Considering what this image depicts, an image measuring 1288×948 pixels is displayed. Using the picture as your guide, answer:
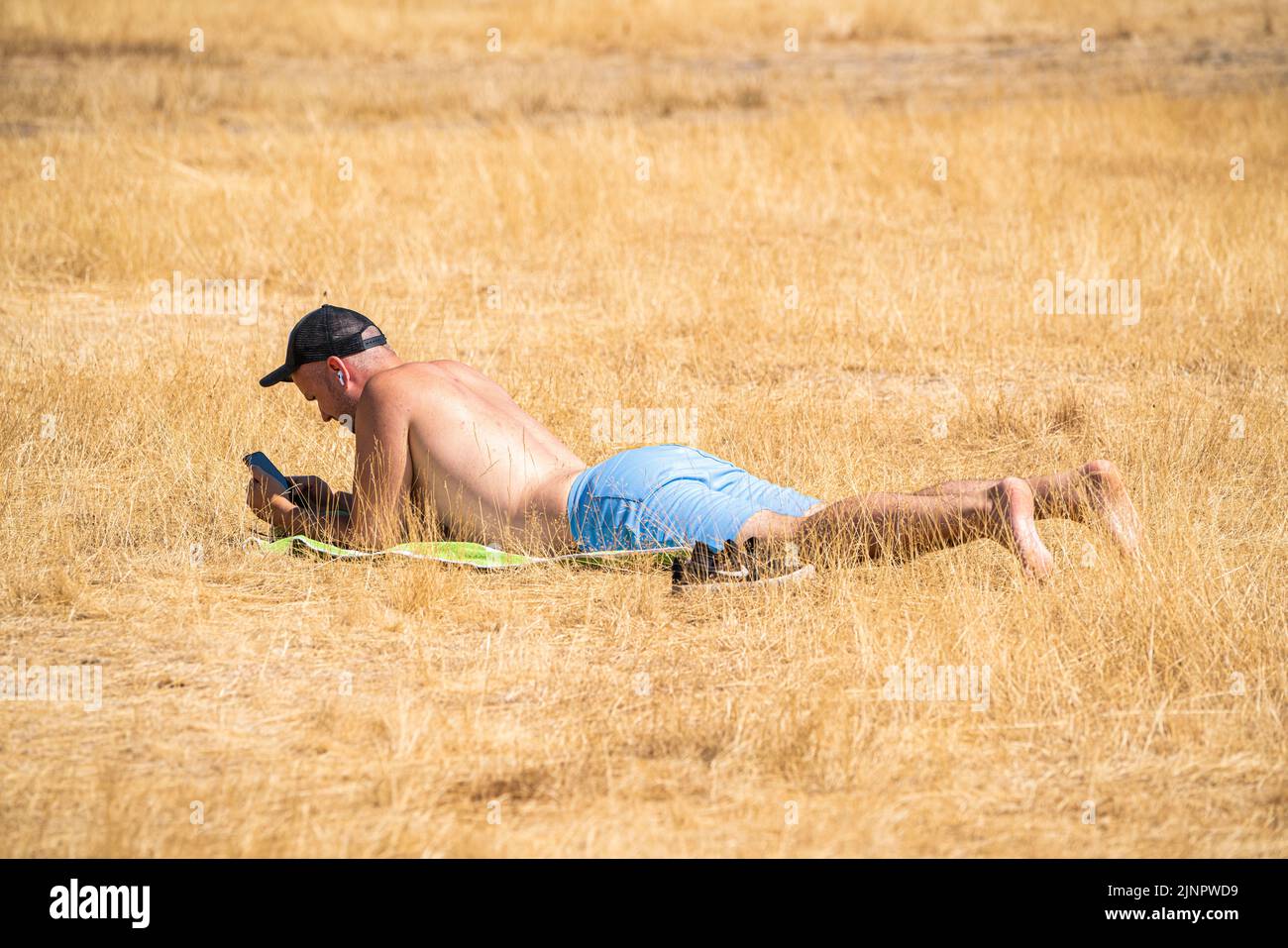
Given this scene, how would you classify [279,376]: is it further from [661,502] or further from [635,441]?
[635,441]

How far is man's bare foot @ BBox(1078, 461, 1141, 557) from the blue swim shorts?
0.90 m

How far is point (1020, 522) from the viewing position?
4148mm

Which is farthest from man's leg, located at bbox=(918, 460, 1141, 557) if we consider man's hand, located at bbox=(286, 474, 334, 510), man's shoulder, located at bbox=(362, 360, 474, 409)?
man's hand, located at bbox=(286, 474, 334, 510)

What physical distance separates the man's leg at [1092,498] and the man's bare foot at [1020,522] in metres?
0.07

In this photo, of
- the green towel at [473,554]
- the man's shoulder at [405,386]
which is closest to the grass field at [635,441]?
the green towel at [473,554]

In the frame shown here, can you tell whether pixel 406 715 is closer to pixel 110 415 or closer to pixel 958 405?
pixel 110 415

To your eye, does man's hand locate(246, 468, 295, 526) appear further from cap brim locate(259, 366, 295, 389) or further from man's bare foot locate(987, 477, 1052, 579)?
man's bare foot locate(987, 477, 1052, 579)

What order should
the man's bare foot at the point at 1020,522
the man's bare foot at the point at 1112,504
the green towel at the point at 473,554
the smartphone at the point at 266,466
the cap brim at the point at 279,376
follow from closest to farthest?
1. the man's bare foot at the point at 1020,522
2. the man's bare foot at the point at 1112,504
3. the green towel at the point at 473,554
4. the cap brim at the point at 279,376
5. the smartphone at the point at 266,466

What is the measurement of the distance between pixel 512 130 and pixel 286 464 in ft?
26.7

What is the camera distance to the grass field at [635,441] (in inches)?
134

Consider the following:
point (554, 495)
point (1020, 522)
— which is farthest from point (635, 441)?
point (1020, 522)

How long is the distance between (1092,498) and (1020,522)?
0.28 meters

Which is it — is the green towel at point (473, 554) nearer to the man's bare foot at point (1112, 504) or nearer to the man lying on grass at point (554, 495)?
the man lying on grass at point (554, 495)
